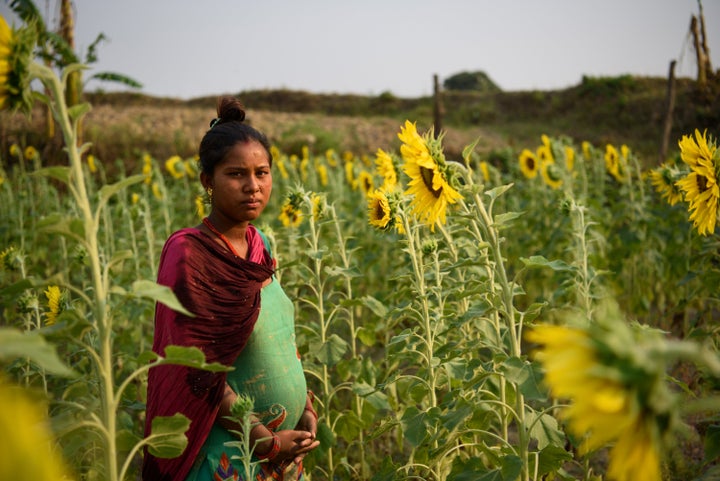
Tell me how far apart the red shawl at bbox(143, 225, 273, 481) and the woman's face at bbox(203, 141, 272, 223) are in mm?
120

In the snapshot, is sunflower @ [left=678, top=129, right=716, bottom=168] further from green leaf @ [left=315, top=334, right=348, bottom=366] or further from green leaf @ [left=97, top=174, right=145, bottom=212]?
green leaf @ [left=97, top=174, right=145, bottom=212]

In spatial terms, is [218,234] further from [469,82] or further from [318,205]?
[469,82]

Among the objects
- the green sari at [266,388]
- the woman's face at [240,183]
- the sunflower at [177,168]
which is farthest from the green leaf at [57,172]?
the sunflower at [177,168]

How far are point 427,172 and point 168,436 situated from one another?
1.10 meters

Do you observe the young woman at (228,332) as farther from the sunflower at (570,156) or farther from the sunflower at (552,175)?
the sunflower at (570,156)

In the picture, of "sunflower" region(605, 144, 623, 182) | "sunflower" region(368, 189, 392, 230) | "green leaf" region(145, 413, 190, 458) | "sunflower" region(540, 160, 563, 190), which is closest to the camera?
"green leaf" region(145, 413, 190, 458)

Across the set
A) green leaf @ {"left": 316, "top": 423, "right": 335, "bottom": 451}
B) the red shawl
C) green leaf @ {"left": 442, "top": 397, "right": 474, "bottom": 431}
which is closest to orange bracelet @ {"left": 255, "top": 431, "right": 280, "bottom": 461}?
the red shawl

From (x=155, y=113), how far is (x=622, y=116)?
55.3 feet

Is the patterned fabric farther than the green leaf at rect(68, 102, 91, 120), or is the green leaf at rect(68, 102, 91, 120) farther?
the patterned fabric

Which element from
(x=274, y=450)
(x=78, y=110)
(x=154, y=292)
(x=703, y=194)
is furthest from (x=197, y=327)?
(x=703, y=194)

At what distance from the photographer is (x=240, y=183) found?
1819 mm

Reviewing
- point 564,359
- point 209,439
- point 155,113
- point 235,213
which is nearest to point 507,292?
point 235,213

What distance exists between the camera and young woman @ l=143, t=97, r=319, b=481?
65.7 inches

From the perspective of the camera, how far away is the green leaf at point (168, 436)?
116 centimetres
